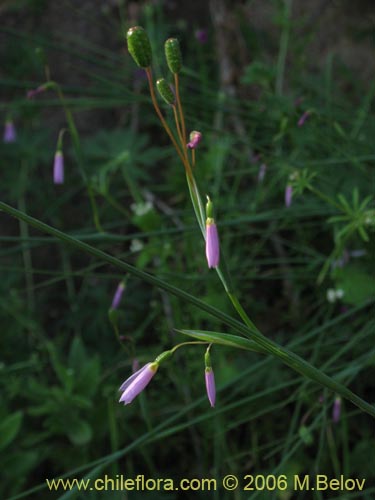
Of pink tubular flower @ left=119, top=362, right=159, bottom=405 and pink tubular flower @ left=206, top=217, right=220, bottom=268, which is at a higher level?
pink tubular flower @ left=206, top=217, right=220, bottom=268

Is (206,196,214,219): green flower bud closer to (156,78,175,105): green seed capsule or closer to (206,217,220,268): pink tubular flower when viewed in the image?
(206,217,220,268): pink tubular flower

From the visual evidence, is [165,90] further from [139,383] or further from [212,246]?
[139,383]

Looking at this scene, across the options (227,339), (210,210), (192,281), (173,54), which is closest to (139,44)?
(173,54)

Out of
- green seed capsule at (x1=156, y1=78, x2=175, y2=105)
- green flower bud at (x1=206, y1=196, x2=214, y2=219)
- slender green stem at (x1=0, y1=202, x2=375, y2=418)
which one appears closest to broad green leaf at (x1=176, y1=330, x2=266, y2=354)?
slender green stem at (x1=0, y1=202, x2=375, y2=418)

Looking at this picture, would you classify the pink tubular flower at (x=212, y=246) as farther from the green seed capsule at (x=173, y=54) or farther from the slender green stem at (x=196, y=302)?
the green seed capsule at (x=173, y=54)

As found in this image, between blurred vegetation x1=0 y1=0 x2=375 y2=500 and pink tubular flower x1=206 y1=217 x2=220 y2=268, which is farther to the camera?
blurred vegetation x1=0 y1=0 x2=375 y2=500

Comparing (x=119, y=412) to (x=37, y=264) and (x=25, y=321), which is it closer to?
(x=25, y=321)

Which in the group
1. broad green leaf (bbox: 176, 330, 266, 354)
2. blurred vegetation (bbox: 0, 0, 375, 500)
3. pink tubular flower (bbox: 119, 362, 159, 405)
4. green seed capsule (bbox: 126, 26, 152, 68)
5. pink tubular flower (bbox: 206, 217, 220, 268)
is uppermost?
green seed capsule (bbox: 126, 26, 152, 68)
